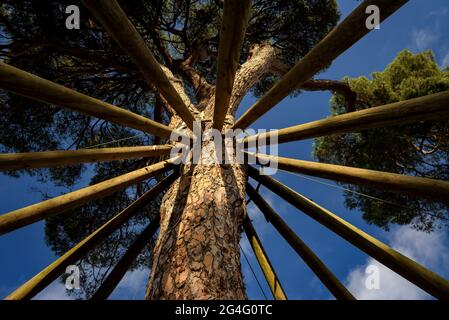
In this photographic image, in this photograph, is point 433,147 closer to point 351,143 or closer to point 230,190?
point 351,143

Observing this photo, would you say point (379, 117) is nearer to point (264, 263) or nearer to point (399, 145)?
point (264, 263)

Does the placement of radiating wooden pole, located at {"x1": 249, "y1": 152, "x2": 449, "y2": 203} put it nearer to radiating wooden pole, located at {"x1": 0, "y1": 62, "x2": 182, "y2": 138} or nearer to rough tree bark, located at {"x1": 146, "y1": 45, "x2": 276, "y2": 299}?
rough tree bark, located at {"x1": 146, "y1": 45, "x2": 276, "y2": 299}

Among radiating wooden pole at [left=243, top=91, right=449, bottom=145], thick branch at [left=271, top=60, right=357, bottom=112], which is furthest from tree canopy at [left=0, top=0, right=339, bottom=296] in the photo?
radiating wooden pole at [left=243, top=91, right=449, bottom=145]

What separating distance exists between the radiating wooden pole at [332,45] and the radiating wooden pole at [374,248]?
99 centimetres

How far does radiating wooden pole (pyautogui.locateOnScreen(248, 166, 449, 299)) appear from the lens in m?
1.67

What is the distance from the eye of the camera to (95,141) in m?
6.30

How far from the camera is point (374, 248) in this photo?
1.94 meters

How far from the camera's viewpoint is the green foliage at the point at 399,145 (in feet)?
17.6

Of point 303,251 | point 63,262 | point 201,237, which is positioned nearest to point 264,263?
point 303,251

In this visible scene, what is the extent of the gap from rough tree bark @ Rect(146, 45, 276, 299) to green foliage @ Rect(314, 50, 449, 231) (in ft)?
13.6

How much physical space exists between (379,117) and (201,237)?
1371 mm

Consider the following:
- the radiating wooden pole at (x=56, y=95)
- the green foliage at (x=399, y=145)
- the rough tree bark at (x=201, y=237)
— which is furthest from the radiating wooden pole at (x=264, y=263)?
the green foliage at (x=399, y=145)

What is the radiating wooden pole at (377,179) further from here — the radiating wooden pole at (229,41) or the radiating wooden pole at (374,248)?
the radiating wooden pole at (229,41)
